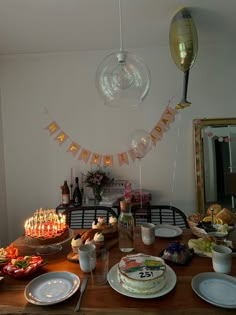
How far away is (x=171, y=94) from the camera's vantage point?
8.21ft

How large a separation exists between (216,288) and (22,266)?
882mm

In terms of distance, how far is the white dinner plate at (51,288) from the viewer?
0.89 metres

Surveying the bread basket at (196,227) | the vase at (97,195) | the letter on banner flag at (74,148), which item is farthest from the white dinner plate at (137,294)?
the letter on banner flag at (74,148)

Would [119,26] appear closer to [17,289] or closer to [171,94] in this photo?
[171,94]

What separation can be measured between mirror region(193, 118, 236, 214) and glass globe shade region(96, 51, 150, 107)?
4.30 feet

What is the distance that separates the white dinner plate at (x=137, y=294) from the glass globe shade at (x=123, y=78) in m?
0.96

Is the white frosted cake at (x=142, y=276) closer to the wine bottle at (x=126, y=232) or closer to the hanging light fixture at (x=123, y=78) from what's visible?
the wine bottle at (x=126, y=232)

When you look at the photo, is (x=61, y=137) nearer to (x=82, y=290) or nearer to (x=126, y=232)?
(x=126, y=232)

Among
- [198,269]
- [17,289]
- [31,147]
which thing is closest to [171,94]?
[31,147]

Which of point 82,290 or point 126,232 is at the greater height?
point 126,232

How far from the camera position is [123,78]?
1332mm

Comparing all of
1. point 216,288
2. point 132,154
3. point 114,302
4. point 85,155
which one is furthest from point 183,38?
point 114,302

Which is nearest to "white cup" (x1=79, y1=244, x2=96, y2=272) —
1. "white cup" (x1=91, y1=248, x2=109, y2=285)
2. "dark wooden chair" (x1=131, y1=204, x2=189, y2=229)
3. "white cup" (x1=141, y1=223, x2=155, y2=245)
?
"white cup" (x1=91, y1=248, x2=109, y2=285)

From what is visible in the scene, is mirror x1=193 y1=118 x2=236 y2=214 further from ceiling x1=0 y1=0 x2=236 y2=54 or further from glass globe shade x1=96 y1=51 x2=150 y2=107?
glass globe shade x1=96 y1=51 x2=150 y2=107
